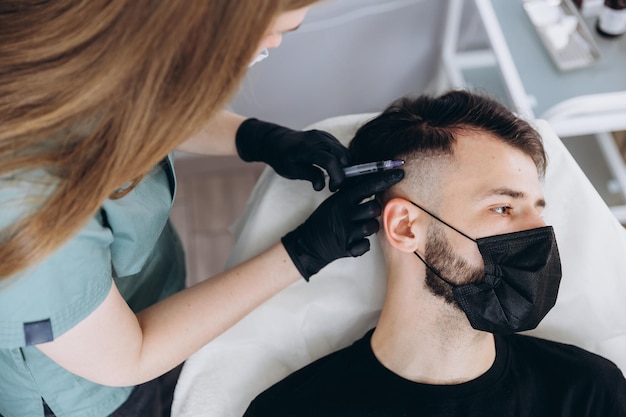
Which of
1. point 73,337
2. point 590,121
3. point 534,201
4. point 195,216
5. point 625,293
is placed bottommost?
point 195,216

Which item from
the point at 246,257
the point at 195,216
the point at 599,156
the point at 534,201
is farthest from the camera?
the point at 195,216

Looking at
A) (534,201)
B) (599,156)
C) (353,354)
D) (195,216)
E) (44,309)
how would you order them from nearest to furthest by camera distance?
1. (44,309)
2. (534,201)
3. (353,354)
4. (599,156)
5. (195,216)

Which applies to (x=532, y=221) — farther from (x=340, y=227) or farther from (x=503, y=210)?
(x=340, y=227)

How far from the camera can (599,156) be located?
2.02 m

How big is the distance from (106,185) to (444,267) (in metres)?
0.67

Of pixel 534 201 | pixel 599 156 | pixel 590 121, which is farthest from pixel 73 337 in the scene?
pixel 599 156

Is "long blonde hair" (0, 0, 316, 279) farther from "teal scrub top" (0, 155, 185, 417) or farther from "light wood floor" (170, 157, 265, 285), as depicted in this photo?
"light wood floor" (170, 157, 265, 285)

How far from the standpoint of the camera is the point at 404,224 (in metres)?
1.21

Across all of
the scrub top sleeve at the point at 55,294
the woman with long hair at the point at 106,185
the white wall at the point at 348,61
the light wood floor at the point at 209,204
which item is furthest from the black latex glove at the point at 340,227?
the light wood floor at the point at 209,204

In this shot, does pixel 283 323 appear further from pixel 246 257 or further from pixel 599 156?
pixel 599 156

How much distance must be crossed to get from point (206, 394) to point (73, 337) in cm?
47

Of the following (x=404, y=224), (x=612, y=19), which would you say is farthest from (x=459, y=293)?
(x=612, y=19)

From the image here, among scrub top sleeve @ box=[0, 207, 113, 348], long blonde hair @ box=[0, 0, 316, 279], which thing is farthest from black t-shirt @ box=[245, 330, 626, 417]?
long blonde hair @ box=[0, 0, 316, 279]

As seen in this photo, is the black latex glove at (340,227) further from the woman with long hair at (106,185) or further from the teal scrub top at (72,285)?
the teal scrub top at (72,285)
